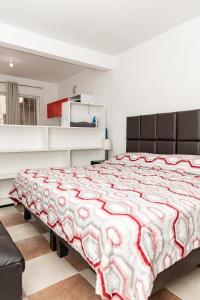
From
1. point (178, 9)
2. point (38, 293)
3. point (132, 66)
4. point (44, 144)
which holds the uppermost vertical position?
point (178, 9)

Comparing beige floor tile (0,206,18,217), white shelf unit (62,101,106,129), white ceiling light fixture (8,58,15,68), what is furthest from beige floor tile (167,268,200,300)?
white ceiling light fixture (8,58,15,68)

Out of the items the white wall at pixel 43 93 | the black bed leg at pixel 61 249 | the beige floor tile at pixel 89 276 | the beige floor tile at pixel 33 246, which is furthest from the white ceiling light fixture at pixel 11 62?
the beige floor tile at pixel 89 276

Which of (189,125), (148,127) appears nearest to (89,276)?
(189,125)

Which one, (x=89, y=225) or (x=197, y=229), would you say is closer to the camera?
(x=89, y=225)

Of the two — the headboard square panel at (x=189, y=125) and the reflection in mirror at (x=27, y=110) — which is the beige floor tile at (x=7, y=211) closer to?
the headboard square panel at (x=189, y=125)

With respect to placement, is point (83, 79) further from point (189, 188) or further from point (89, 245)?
point (89, 245)

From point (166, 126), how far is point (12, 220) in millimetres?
2233

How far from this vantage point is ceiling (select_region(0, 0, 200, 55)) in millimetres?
2283

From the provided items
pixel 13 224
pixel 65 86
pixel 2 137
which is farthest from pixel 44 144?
pixel 65 86

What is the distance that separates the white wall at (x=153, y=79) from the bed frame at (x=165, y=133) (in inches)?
6.2

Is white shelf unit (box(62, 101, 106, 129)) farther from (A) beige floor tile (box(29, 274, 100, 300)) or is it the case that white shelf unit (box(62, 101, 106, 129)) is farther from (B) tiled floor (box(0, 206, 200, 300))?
(A) beige floor tile (box(29, 274, 100, 300))

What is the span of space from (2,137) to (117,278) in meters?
2.83

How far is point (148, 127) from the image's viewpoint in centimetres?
301

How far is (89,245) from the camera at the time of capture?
1.17 meters
